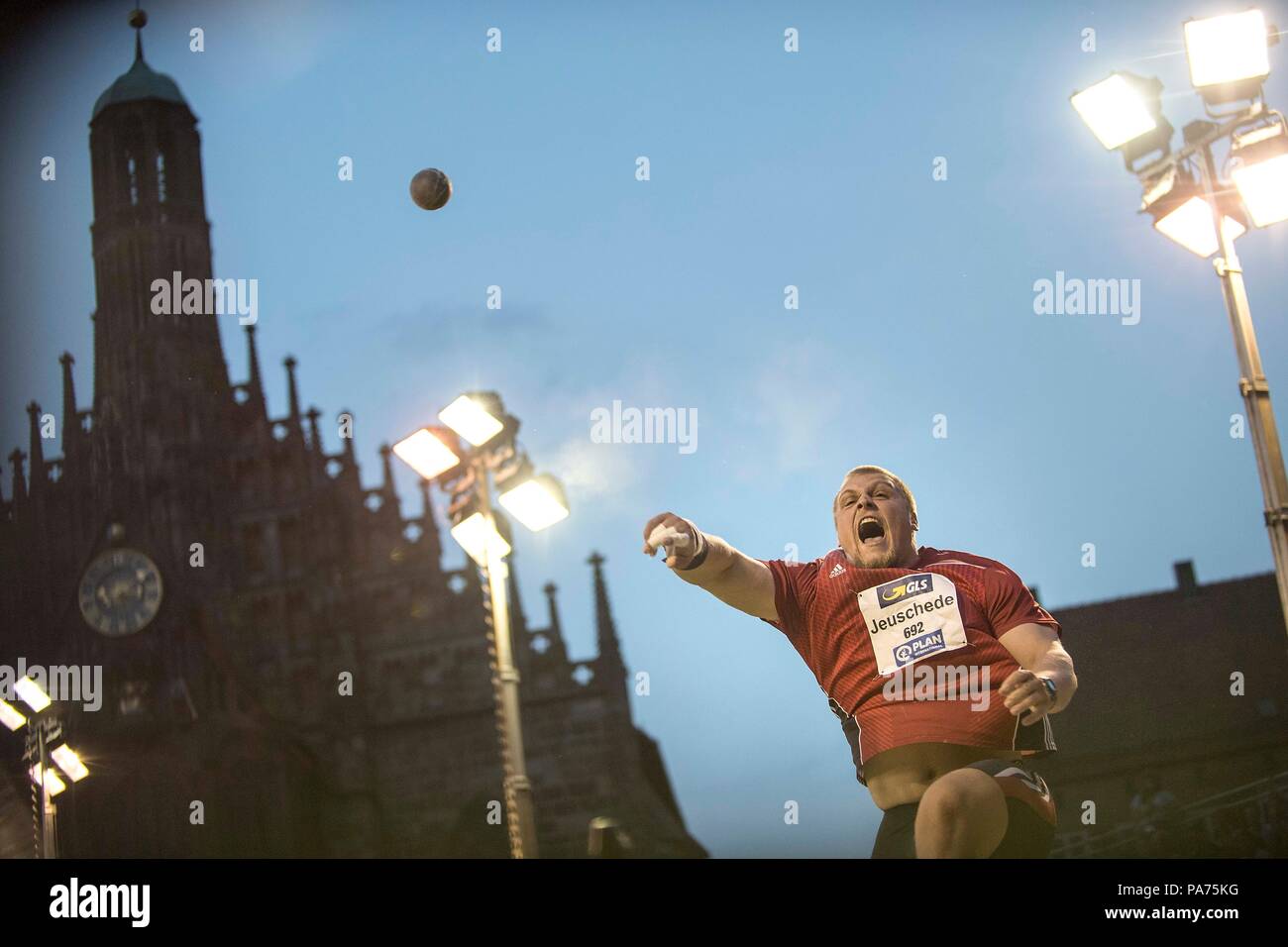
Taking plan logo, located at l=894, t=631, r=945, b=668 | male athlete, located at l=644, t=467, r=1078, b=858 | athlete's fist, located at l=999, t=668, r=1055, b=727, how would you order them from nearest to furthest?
1. athlete's fist, located at l=999, t=668, r=1055, b=727
2. male athlete, located at l=644, t=467, r=1078, b=858
3. plan logo, located at l=894, t=631, r=945, b=668

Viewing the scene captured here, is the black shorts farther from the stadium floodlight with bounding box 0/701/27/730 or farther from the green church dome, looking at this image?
the green church dome

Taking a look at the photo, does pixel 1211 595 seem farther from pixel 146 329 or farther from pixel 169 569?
pixel 146 329

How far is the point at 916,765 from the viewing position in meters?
7.14

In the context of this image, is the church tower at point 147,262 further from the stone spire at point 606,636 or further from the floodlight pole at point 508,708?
the floodlight pole at point 508,708

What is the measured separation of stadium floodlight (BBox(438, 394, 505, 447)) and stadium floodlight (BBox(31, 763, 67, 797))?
6839 mm

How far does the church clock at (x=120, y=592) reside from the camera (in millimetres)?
23188

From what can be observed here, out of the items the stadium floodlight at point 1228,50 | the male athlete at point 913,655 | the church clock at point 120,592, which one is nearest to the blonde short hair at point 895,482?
the male athlete at point 913,655

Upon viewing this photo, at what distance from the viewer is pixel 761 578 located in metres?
7.69

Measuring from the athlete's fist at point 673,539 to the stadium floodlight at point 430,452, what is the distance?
10.4 ft

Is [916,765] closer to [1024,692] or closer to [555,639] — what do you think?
[1024,692]

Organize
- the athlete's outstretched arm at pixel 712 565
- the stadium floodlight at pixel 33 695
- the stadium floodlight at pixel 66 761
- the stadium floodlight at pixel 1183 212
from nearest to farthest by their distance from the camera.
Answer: the athlete's outstretched arm at pixel 712 565 → the stadium floodlight at pixel 1183 212 → the stadium floodlight at pixel 33 695 → the stadium floodlight at pixel 66 761

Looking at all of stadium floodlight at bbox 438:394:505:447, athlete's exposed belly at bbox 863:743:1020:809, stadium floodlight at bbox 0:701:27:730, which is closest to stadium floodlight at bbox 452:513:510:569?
stadium floodlight at bbox 438:394:505:447

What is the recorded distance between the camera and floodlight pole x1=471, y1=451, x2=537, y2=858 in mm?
9047
